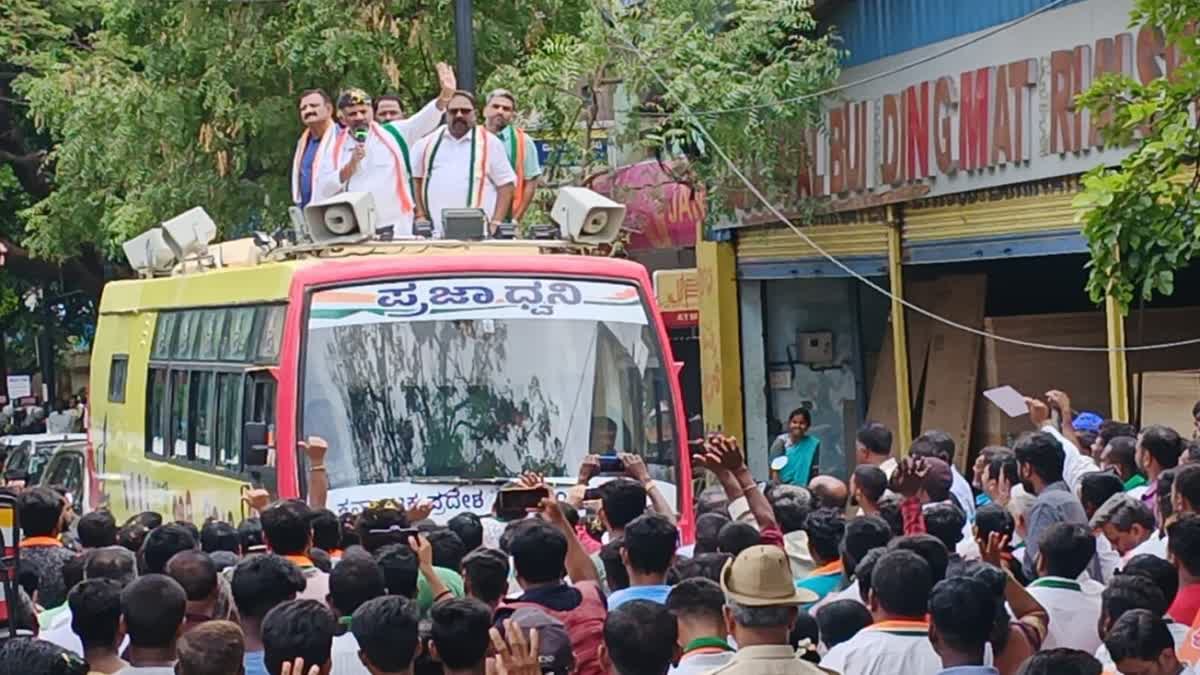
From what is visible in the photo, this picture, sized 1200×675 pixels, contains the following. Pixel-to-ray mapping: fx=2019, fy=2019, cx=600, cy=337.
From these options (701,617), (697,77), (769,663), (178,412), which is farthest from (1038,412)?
(697,77)

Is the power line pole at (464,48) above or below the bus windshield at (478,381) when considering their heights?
above

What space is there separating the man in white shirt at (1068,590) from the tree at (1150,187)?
1.52 metres

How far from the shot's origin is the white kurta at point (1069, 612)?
679cm

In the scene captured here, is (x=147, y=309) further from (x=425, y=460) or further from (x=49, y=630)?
(x=49, y=630)

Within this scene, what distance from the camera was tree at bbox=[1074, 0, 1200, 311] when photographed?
310 inches

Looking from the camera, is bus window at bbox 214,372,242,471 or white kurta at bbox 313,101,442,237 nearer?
bus window at bbox 214,372,242,471

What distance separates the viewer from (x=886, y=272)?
17.6m

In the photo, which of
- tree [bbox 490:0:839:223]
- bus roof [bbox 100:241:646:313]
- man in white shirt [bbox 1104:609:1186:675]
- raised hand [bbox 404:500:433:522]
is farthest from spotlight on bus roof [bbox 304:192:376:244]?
Answer: man in white shirt [bbox 1104:609:1186:675]

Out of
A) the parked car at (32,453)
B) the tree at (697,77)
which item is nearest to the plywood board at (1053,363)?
the tree at (697,77)

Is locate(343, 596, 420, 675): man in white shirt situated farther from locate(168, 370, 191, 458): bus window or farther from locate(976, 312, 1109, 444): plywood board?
locate(976, 312, 1109, 444): plywood board

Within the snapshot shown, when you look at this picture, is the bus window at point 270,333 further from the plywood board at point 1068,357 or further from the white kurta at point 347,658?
the plywood board at point 1068,357

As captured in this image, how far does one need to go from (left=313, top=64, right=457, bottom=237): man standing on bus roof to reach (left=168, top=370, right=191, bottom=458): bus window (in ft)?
6.27

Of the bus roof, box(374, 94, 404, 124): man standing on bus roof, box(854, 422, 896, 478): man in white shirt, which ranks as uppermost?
box(374, 94, 404, 124): man standing on bus roof

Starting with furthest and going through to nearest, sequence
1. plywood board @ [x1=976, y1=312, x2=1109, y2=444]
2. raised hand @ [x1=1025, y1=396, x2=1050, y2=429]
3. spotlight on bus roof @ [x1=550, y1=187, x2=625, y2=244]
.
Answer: plywood board @ [x1=976, y1=312, x2=1109, y2=444] < spotlight on bus roof @ [x1=550, y1=187, x2=625, y2=244] < raised hand @ [x1=1025, y1=396, x2=1050, y2=429]
